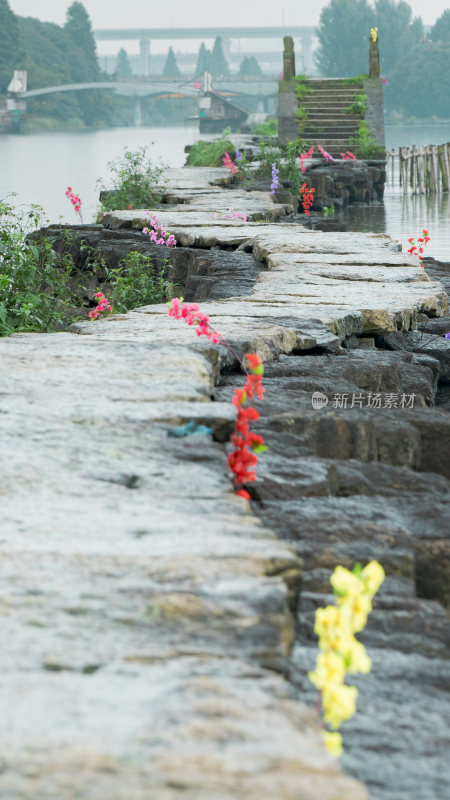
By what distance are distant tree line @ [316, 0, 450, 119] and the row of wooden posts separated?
77113mm

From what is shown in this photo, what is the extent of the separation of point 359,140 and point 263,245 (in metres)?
16.6

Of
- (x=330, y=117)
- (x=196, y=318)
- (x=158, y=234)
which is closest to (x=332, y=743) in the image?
(x=196, y=318)

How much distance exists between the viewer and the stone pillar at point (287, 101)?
23078 millimetres

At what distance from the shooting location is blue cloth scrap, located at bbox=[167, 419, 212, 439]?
9.98ft

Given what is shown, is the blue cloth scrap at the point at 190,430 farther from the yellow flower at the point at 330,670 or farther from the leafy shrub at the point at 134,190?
the leafy shrub at the point at 134,190

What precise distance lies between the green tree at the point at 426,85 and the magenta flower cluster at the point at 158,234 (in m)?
95.0

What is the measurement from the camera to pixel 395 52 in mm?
113812

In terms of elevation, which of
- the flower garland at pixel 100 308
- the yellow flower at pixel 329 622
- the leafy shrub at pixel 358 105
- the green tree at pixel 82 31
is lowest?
the yellow flower at pixel 329 622

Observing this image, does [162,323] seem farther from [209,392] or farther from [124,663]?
[124,663]

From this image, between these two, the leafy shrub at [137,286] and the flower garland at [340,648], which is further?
the leafy shrub at [137,286]

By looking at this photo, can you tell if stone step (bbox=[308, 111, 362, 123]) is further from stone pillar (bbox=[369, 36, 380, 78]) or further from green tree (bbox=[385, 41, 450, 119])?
green tree (bbox=[385, 41, 450, 119])

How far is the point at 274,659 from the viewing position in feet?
6.30

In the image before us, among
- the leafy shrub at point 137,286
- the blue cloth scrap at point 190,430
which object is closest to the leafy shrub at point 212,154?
the leafy shrub at point 137,286

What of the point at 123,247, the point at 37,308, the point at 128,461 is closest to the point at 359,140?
the point at 123,247
